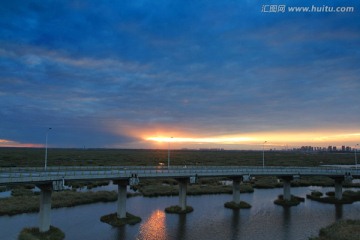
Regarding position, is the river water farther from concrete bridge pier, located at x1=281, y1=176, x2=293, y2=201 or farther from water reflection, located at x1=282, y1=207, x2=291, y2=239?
concrete bridge pier, located at x1=281, y1=176, x2=293, y2=201

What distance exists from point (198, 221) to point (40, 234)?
24.9 m

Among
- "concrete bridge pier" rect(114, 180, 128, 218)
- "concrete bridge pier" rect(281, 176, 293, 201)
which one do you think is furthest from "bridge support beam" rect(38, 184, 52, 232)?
"concrete bridge pier" rect(281, 176, 293, 201)

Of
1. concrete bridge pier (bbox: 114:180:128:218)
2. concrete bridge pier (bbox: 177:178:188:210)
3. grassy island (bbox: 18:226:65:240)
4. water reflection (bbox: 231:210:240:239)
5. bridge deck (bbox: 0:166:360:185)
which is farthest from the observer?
concrete bridge pier (bbox: 177:178:188:210)

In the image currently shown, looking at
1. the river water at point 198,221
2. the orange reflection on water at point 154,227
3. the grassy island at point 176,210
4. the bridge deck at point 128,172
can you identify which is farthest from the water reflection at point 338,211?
the orange reflection on water at point 154,227

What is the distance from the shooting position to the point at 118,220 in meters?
52.5

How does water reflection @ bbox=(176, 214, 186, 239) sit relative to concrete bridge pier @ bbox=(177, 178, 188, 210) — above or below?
below

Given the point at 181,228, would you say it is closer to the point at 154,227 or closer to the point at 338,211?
the point at 154,227

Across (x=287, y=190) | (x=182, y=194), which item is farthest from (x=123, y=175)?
(x=287, y=190)

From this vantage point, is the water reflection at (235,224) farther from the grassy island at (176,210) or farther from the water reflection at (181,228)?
the grassy island at (176,210)

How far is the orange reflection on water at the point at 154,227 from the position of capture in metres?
45.8

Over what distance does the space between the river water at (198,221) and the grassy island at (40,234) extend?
48.7 inches

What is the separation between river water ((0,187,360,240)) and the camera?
4675cm

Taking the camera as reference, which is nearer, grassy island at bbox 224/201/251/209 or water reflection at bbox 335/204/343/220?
water reflection at bbox 335/204/343/220

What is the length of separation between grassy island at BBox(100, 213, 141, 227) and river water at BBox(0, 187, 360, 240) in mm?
1077
